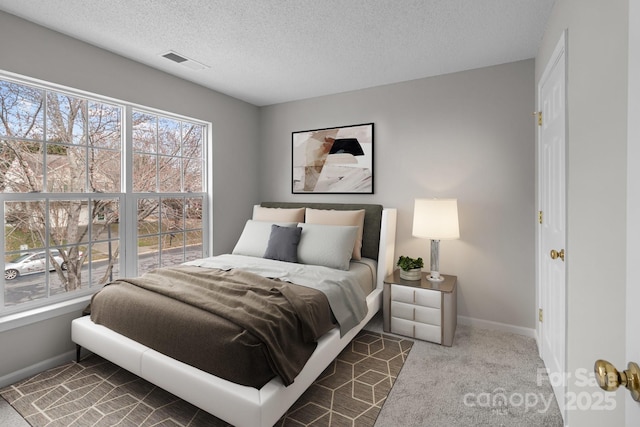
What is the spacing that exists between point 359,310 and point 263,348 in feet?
3.70

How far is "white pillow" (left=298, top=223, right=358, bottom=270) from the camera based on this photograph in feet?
9.78

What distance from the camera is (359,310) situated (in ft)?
8.37

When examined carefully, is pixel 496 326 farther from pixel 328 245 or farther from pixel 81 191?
pixel 81 191

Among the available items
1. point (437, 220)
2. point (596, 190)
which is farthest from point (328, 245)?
point (596, 190)

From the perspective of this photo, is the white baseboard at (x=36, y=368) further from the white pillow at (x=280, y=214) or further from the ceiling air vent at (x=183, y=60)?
the ceiling air vent at (x=183, y=60)

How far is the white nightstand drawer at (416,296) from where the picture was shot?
8.99 ft

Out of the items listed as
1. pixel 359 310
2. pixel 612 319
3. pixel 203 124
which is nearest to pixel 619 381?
pixel 612 319

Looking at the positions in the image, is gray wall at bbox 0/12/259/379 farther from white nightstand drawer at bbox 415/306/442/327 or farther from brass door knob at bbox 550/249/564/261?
brass door knob at bbox 550/249/564/261

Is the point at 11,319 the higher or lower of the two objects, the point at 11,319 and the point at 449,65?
the lower

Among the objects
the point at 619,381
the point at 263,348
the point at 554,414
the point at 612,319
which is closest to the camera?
the point at 619,381

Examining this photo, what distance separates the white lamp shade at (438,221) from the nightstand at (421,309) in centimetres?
47

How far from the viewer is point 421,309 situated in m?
2.80

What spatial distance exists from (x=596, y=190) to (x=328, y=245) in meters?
2.11

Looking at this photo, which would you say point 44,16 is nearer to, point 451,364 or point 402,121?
point 402,121
